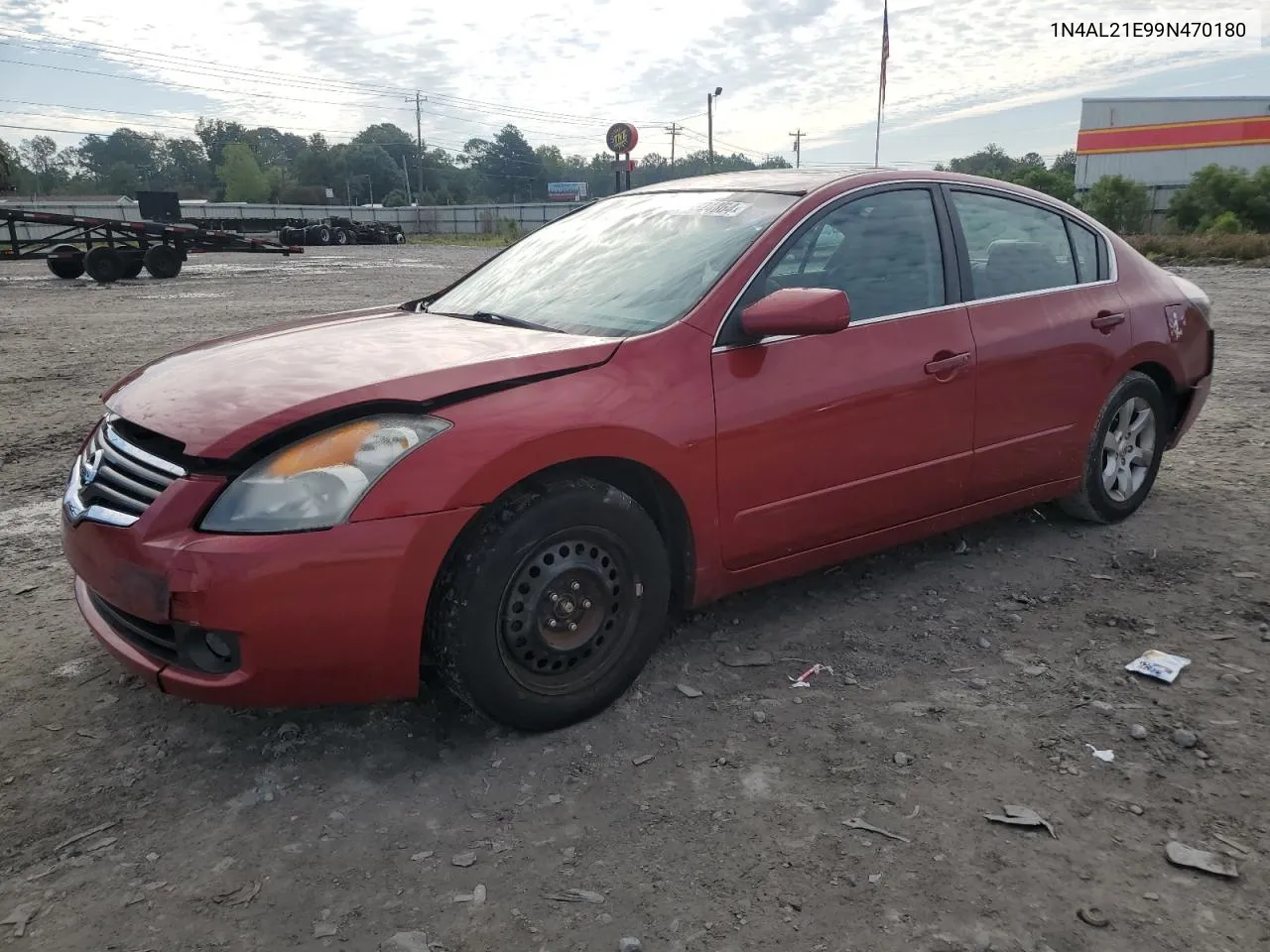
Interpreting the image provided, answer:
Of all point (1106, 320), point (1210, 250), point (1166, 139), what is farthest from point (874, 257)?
point (1166, 139)

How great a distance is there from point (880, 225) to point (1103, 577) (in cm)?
173

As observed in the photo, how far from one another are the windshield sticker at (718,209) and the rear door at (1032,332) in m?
0.93

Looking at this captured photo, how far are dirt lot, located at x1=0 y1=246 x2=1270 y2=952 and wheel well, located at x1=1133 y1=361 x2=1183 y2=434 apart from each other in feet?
3.04

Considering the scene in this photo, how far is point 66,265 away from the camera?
62.1ft

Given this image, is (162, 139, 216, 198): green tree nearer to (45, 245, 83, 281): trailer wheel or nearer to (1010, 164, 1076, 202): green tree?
(1010, 164, 1076, 202): green tree

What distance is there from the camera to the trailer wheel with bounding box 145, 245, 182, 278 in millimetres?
19406

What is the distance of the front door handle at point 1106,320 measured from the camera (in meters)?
4.05

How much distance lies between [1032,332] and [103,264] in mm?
19386

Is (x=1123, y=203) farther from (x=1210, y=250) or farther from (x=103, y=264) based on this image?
(x=103, y=264)

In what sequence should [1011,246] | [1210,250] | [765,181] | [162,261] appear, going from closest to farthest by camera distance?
[765,181]
[1011,246]
[162,261]
[1210,250]

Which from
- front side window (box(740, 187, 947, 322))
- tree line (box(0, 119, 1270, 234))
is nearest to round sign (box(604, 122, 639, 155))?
front side window (box(740, 187, 947, 322))

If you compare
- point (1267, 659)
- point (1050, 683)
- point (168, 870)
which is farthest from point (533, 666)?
point (1267, 659)

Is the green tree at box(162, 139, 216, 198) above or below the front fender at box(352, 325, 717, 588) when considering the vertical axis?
above

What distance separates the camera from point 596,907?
6.80ft
